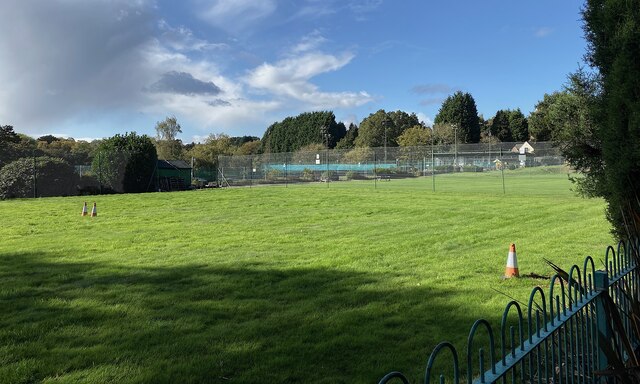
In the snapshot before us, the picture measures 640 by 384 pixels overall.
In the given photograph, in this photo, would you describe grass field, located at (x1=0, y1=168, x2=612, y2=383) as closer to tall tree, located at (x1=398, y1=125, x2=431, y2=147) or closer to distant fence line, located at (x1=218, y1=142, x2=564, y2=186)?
distant fence line, located at (x1=218, y1=142, x2=564, y2=186)

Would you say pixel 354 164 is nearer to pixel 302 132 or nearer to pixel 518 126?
pixel 518 126

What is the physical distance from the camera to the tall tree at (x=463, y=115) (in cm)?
10231

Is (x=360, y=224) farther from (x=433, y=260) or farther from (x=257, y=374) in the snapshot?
(x=257, y=374)

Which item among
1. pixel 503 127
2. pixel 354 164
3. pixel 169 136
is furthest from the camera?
pixel 503 127

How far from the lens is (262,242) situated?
1037cm

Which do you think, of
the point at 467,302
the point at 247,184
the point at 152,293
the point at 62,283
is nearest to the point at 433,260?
the point at 467,302

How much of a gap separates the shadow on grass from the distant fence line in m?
32.2

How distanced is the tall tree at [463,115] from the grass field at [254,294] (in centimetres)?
9306

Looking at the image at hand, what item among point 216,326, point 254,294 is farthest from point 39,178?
point 216,326

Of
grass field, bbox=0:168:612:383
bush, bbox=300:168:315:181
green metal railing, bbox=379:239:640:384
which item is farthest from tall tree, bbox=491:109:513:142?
green metal railing, bbox=379:239:640:384

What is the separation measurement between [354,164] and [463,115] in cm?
6847

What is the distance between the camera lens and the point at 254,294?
6117mm

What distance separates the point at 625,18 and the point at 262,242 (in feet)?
25.8

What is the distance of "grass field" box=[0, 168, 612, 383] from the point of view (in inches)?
158
